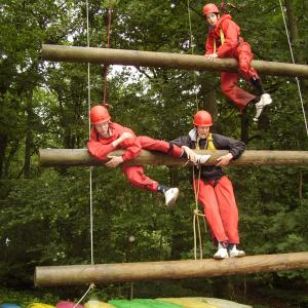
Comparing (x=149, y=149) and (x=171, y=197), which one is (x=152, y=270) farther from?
(x=149, y=149)

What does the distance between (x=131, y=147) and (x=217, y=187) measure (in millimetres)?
967

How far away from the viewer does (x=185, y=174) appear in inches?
421

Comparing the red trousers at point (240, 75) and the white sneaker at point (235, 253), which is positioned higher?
the red trousers at point (240, 75)

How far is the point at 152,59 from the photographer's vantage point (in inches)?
206

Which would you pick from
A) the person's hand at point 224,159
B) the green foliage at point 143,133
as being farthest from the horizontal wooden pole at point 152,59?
the green foliage at point 143,133

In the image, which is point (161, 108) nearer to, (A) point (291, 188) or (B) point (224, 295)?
(A) point (291, 188)

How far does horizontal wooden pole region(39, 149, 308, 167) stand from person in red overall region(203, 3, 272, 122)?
2.62ft

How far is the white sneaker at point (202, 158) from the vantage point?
16.1 ft

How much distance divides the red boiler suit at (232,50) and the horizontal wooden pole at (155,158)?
1018 millimetres

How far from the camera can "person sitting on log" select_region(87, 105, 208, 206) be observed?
4.69 metres

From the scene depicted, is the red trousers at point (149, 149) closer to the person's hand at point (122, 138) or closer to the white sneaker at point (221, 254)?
the person's hand at point (122, 138)

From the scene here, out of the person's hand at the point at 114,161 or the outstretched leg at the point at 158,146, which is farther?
the outstretched leg at the point at 158,146

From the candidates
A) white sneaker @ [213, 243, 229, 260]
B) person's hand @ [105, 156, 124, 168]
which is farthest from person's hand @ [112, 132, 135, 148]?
white sneaker @ [213, 243, 229, 260]

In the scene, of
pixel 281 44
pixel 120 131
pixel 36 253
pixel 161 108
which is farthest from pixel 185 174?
pixel 120 131
